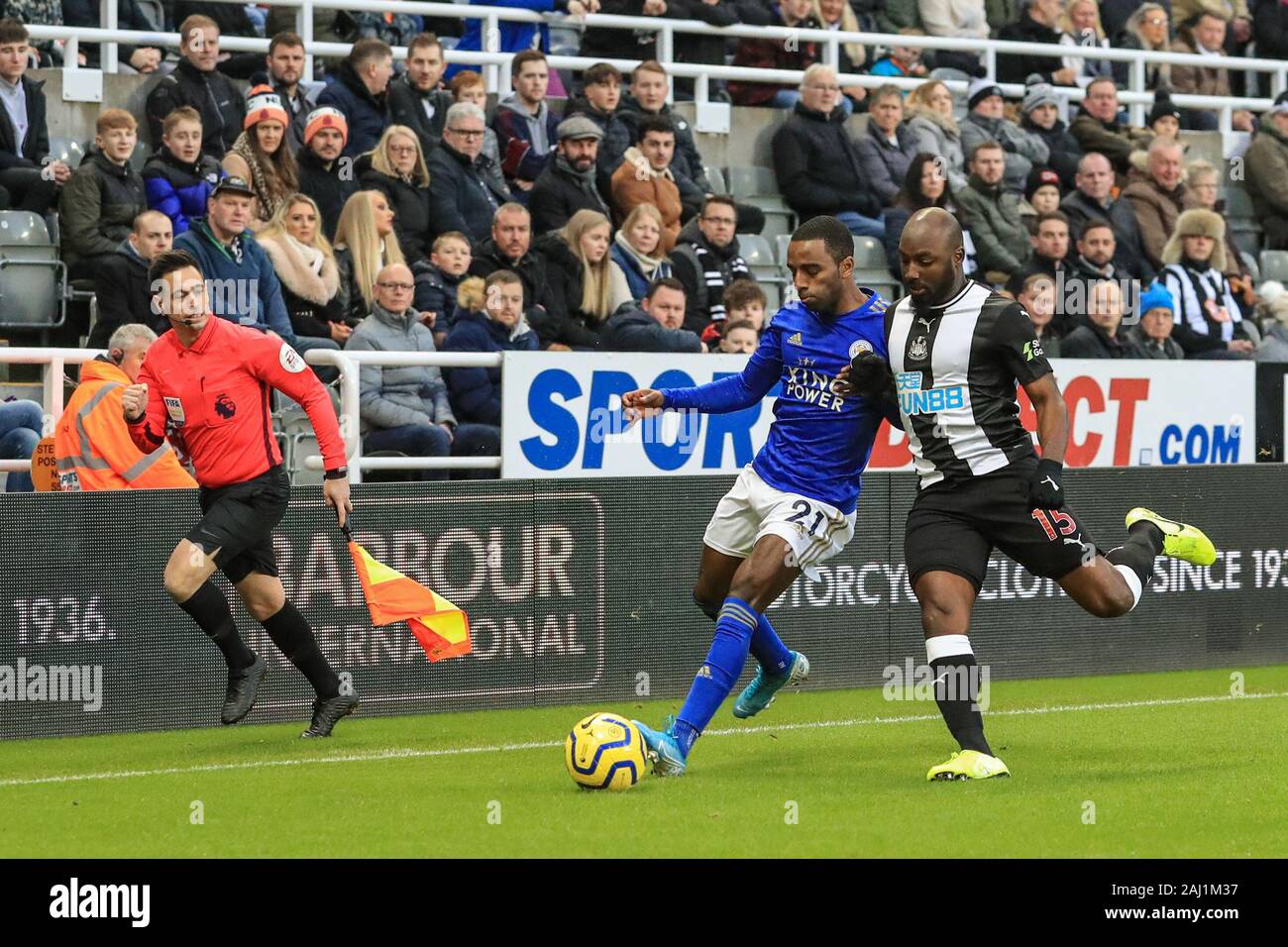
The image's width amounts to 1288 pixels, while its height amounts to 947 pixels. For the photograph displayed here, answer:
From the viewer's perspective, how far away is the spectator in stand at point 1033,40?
71.4 ft

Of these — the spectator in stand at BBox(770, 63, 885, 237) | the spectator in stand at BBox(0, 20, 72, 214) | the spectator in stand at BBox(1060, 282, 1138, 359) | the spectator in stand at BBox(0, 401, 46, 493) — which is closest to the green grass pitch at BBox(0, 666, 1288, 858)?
the spectator in stand at BBox(0, 401, 46, 493)

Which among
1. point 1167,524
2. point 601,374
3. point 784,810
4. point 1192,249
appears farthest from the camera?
point 1192,249

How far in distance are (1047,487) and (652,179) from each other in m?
8.79

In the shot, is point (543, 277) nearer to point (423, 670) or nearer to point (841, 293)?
point (423, 670)

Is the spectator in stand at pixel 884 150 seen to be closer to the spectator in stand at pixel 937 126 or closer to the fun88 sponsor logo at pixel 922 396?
the spectator in stand at pixel 937 126

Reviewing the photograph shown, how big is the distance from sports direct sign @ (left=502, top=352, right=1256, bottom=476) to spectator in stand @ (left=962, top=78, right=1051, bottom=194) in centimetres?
494

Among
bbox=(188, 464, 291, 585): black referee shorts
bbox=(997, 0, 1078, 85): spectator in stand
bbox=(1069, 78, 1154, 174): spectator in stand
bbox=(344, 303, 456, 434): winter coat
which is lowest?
bbox=(188, 464, 291, 585): black referee shorts

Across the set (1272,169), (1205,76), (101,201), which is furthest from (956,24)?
(101,201)

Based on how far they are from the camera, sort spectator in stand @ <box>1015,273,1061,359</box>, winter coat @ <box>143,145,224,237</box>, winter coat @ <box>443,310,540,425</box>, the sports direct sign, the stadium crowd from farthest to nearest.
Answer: spectator in stand @ <box>1015,273,1061,359</box>
winter coat @ <box>143,145,224,237</box>
the stadium crowd
winter coat @ <box>443,310,540,425</box>
the sports direct sign

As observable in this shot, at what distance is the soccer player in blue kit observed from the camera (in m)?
8.90

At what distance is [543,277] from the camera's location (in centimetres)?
1476

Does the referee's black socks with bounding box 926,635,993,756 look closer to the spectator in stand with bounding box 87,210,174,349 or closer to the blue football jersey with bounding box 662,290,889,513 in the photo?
the blue football jersey with bounding box 662,290,889,513
